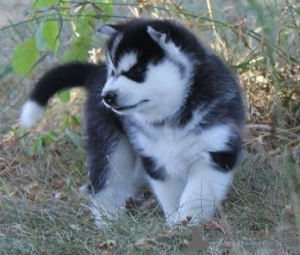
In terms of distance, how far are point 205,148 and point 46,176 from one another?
1270 mm

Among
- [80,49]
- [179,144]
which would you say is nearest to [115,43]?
[179,144]

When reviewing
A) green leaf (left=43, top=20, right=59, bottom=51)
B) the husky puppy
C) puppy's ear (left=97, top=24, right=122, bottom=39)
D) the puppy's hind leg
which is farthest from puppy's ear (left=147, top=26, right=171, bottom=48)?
green leaf (left=43, top=20, right=59, bottom=51)

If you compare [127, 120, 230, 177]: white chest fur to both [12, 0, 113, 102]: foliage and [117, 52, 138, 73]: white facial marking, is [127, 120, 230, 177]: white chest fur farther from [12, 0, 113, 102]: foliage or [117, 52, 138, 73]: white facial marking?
[12, 0, 113, 102]: foliage

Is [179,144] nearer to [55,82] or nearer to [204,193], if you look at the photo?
[204,193]

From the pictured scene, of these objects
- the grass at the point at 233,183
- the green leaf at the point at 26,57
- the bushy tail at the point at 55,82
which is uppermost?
the green leaf at the point at 26,57

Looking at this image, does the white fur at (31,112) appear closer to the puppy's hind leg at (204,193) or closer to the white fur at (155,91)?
the white fur at (155,91)

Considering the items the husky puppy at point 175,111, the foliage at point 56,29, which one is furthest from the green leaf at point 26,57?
the husky puppy at point 175,111

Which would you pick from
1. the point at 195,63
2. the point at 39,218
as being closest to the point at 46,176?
the point at 39,218

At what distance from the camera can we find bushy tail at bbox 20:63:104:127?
4672 millimetres

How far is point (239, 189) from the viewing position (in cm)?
426

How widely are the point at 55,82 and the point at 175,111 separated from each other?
2.85 ft

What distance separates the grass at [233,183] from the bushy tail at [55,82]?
0.42 m

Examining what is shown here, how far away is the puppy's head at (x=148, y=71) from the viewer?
393 cm

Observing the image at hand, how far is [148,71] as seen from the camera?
398 centimetres
